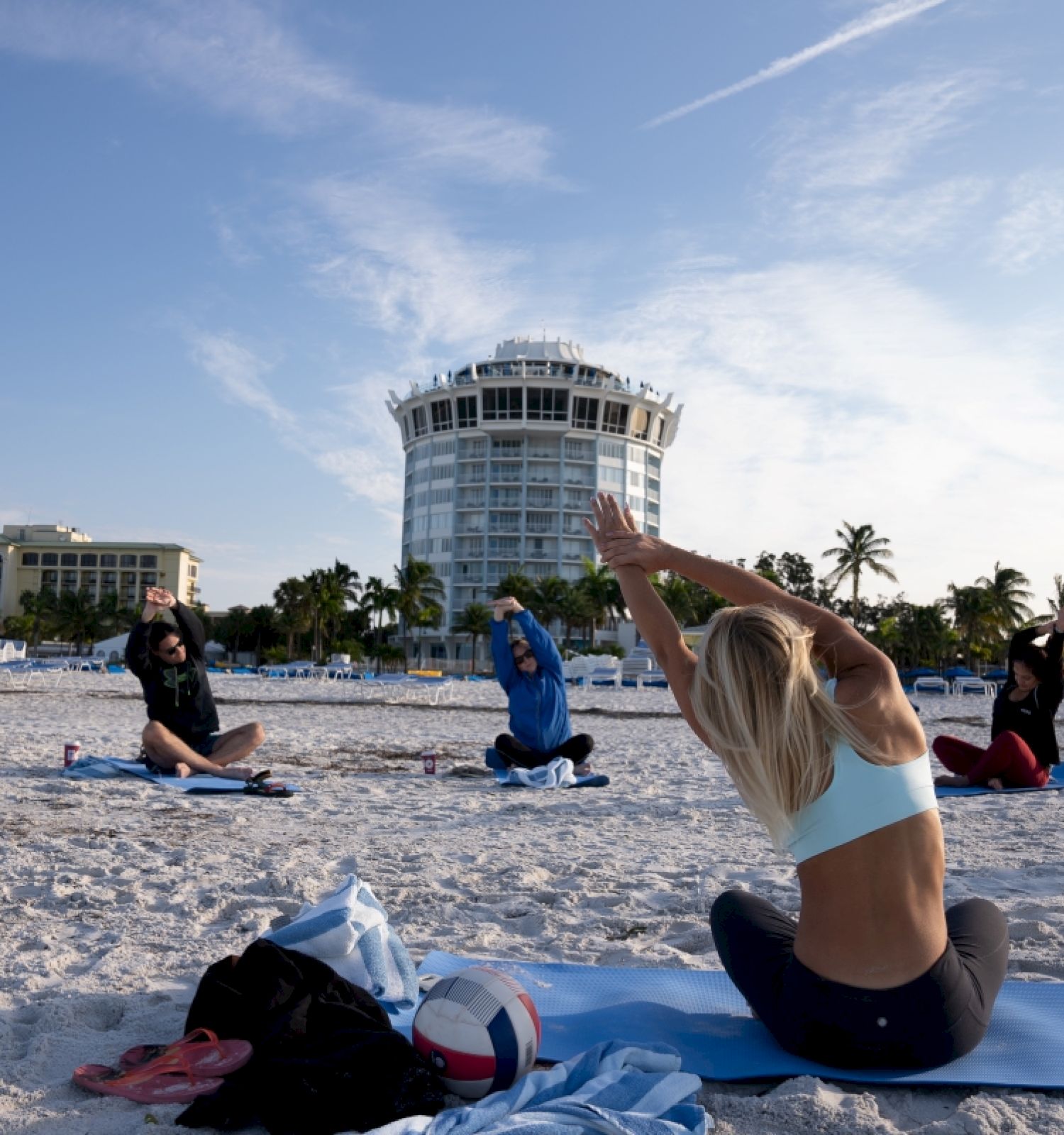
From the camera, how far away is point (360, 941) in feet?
10.5

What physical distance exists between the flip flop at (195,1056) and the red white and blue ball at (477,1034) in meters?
0.44

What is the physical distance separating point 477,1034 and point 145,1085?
80 cm

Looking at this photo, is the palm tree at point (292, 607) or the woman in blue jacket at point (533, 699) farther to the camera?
the palm tree at point (292, 607)

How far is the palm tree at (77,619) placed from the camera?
99.3 m

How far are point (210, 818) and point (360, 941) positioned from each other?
373cm

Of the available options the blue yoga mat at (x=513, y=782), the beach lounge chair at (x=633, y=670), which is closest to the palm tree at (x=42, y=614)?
the beach lounge chair at (x=633, y=670)

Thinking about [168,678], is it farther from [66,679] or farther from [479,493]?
[479,493]

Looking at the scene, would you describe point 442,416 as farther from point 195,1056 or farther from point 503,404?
point 195,1056

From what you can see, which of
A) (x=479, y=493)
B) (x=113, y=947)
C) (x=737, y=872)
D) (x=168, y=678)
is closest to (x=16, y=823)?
(x=168, y=678)

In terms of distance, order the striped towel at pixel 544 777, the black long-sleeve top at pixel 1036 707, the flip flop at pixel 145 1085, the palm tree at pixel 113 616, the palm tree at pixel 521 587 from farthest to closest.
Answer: the palm tree at pixel 113 616 < the palm tree at pixel 521 587 < the striped towel at pixel 544 777 < the black long-sleeve top at pixel 1036 707 < the flip flop at pixel 145 1085

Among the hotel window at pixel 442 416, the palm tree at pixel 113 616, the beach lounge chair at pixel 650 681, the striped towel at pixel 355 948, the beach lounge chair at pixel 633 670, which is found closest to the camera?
the striped towel at pixel 355 948

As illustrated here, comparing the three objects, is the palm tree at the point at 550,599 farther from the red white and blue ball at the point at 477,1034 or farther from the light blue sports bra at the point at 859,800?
the light blue sports bra at the point at 859,800

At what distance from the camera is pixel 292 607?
8406cm

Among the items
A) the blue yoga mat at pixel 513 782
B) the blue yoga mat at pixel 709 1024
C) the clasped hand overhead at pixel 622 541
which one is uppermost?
the clasped hand overhead at pixel 622 541
